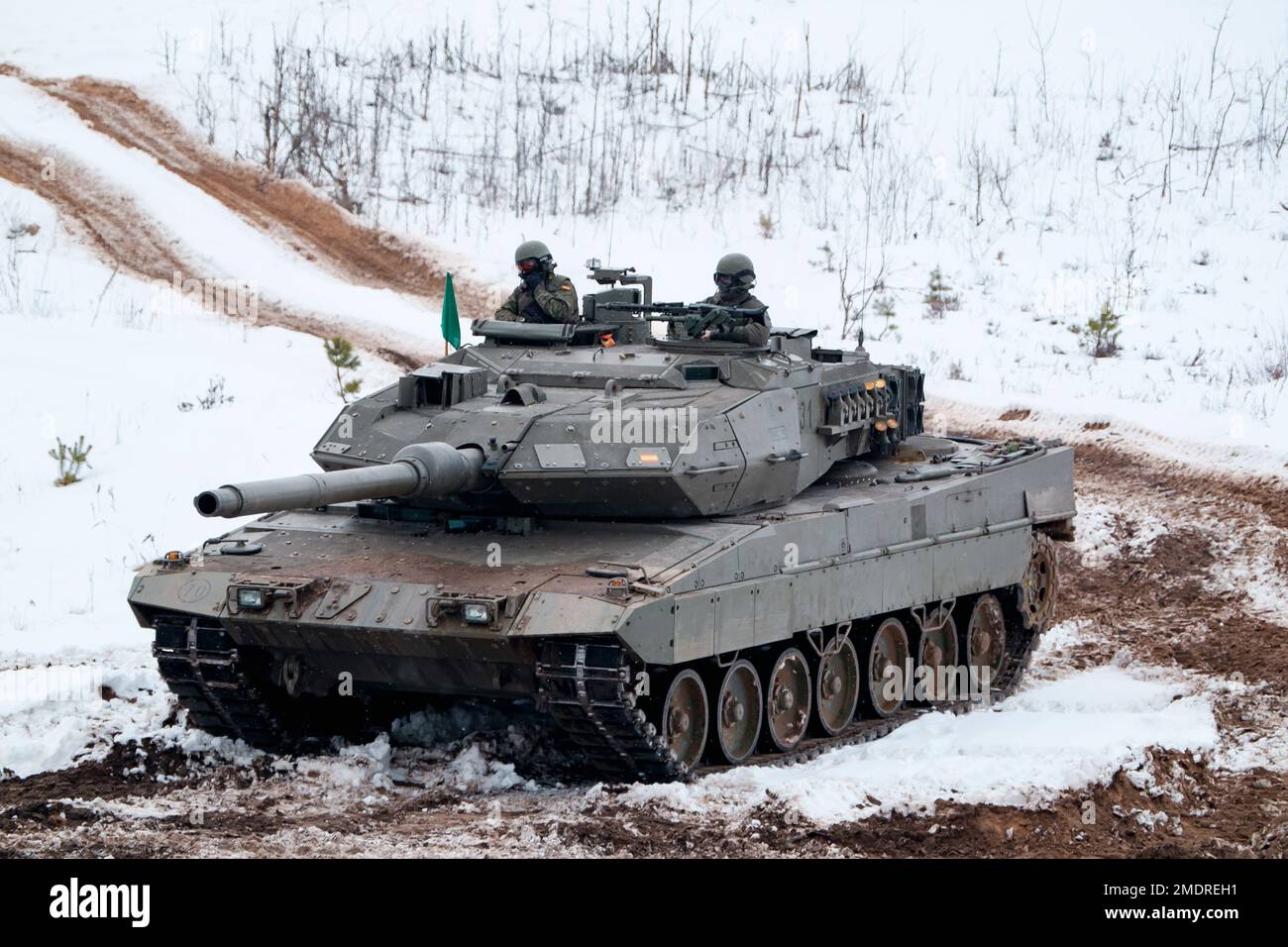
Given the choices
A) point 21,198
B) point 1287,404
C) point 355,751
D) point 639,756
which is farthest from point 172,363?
point 1287,404

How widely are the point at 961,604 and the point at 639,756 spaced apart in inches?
186

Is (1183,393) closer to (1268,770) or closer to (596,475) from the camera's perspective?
(1268,770)

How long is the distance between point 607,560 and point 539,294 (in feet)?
12.0

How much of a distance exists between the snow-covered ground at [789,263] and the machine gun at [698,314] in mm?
3246

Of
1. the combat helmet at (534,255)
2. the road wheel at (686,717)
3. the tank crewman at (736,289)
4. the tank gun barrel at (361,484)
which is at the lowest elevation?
the road wheel at (686,717)

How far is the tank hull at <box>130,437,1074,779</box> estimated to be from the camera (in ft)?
36.2

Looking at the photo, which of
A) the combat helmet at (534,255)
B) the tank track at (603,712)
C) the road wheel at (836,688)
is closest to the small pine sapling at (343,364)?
the combat helmet at (534,255)

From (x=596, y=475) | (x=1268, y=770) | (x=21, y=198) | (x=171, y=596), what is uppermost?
(x=21, y=198)

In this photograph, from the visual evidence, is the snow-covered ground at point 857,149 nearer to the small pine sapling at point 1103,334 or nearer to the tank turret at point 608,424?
the small pine sapling at point 1103,334

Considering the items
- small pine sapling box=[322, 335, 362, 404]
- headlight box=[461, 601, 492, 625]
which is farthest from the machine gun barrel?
small pine sapling box=[322, 335, 362, 404]

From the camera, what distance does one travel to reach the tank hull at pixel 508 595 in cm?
1102

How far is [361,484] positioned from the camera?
11.2m

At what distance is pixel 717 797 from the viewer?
11031 millimetres

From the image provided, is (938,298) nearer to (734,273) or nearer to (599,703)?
(734,273)
